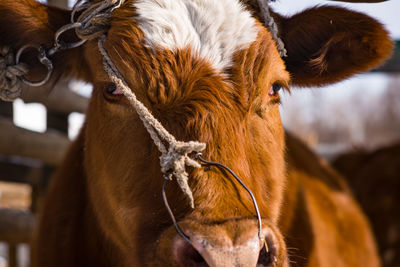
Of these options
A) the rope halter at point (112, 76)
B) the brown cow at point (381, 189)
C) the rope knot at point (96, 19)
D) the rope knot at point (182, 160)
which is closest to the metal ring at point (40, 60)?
the rope halter at point (112, 76)

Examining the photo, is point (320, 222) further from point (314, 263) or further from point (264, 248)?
point (264, 248)

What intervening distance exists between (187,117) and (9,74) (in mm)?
1053

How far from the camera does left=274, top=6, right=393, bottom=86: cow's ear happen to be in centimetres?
259

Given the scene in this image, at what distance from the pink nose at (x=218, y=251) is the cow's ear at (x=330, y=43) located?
4.55 ft

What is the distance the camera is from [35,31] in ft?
7.80

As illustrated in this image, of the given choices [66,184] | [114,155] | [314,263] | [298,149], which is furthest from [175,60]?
[298,149]

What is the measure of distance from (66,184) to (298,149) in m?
2.26

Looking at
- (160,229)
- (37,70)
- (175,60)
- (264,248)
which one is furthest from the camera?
(37,70)

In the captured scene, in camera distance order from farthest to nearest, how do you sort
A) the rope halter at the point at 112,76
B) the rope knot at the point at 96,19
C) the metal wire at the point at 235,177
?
the rope knot at the point at 96,19 → the rope halter at the point at 112,76 → the metal wire at the point at 235,177

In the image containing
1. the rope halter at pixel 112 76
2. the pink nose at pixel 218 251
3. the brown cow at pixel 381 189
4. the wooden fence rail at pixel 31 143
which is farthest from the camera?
the brown cow at pixel 381 189

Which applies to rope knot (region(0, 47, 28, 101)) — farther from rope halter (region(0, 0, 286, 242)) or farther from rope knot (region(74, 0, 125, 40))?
rope knot (region(74, 0, 125, 40))

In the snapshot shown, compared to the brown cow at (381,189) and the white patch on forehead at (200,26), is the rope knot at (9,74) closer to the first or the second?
the white patch on forehead at (200,26)

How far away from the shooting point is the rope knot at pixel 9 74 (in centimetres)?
235

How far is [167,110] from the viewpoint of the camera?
6.42 feet
